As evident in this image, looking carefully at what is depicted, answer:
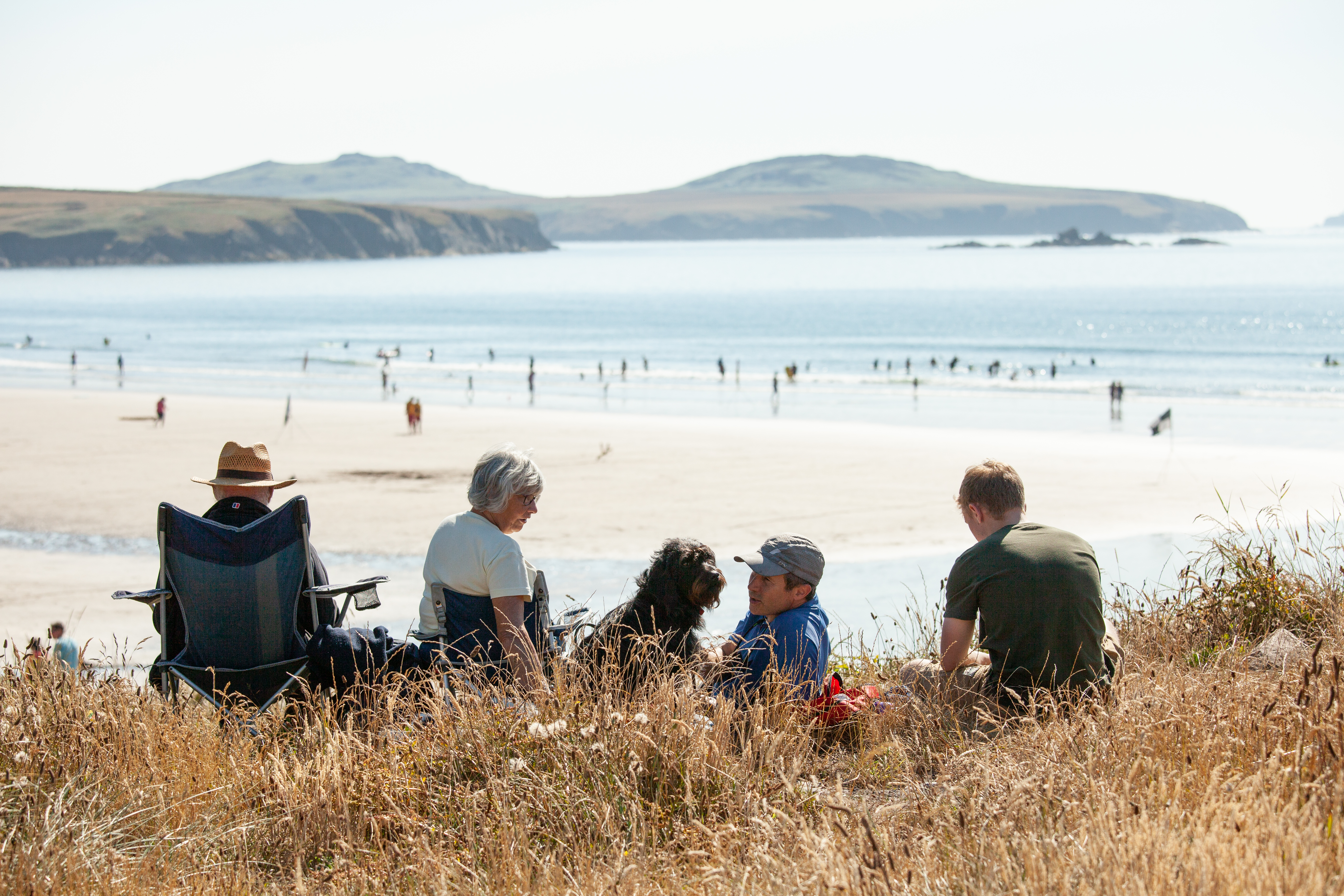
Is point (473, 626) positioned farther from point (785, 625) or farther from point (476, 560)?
point (785, 625)

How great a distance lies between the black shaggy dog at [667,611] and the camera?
3627mm

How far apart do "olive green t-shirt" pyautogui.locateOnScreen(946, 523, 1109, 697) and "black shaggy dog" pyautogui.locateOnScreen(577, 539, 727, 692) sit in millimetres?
886

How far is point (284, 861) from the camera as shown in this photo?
9.30 ft

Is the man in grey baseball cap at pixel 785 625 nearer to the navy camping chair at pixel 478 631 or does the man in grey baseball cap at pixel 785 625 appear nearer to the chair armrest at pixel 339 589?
the navy camping chair at pixel 478 631

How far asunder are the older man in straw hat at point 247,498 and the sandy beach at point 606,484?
16.3 feet

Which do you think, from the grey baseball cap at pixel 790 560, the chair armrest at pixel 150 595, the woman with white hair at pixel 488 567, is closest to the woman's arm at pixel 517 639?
the woman with white hair at pixel 488 567

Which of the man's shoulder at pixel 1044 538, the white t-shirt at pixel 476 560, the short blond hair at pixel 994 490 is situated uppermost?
the short blond hair at pixel 994 490

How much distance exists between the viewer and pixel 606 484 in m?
16.1

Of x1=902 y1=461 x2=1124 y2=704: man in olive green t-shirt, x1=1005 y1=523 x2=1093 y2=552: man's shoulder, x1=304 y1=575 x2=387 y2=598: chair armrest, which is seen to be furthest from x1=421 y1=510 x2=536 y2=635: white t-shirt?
x1=1005 y1=523 x2=1093 y2=552: man's shoulder

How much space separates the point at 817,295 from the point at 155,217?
456 ft

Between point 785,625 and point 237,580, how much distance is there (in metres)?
1.98

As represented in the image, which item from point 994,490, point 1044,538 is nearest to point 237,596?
point 994,490

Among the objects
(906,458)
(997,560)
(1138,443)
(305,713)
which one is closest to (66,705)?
(305,713)

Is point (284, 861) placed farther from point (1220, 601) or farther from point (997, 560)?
point (1220, 601)
